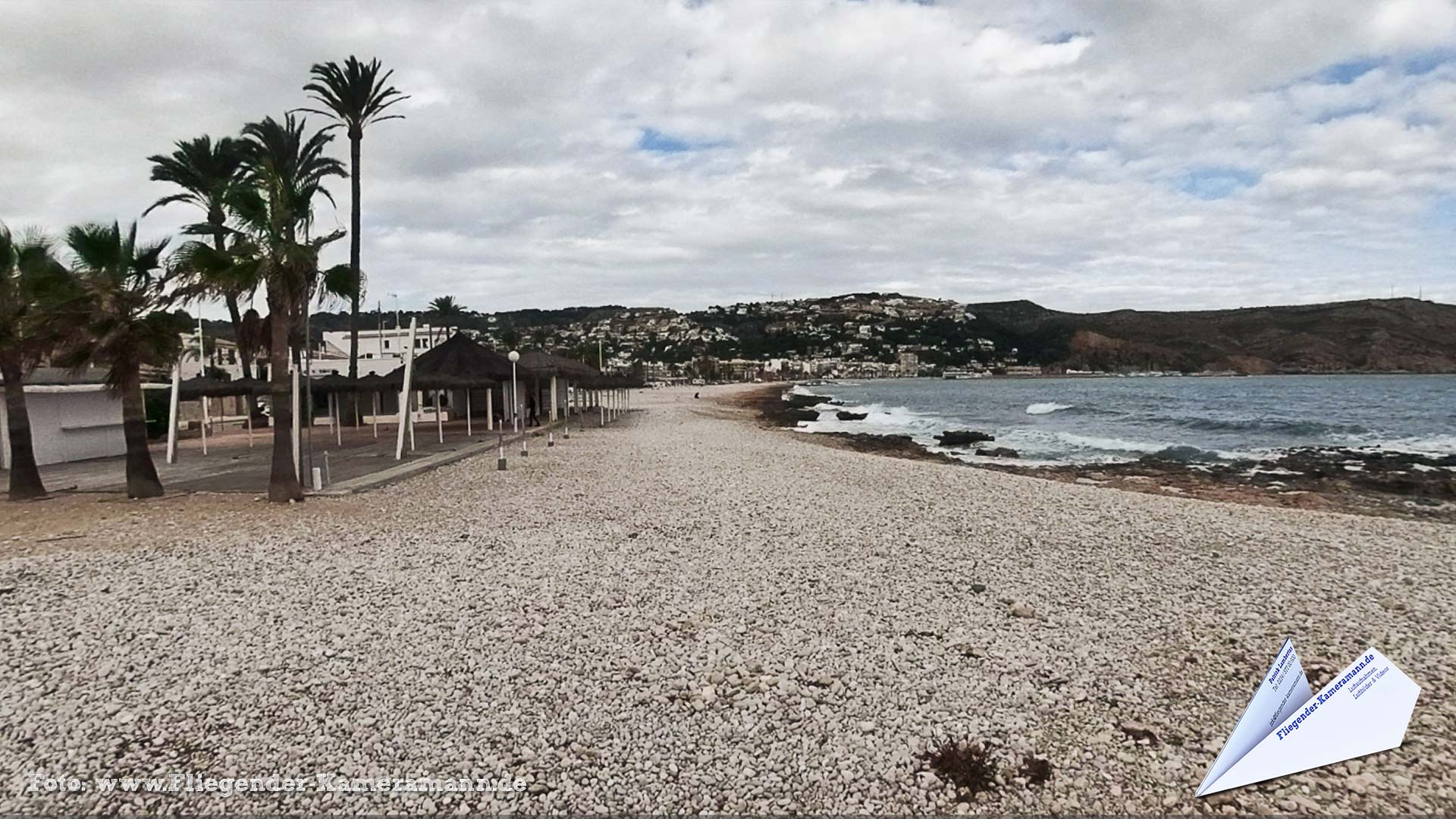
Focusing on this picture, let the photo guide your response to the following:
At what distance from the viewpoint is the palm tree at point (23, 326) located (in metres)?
10.1

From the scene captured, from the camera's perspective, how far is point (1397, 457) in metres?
20.7

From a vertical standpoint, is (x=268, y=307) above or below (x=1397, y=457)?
above

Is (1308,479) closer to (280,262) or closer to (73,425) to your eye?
(280,262)

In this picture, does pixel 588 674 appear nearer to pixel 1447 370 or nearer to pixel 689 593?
pixel 689 593

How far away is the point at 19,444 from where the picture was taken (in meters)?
10.9

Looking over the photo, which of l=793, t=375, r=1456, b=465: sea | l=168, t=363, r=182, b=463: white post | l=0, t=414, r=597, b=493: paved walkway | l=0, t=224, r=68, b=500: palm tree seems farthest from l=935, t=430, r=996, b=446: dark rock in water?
l=0, t=224, r=68, b=500: palm tree

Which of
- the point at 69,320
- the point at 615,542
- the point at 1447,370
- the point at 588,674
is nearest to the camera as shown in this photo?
the point at 588,674

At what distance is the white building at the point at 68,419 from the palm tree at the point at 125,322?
227 inches

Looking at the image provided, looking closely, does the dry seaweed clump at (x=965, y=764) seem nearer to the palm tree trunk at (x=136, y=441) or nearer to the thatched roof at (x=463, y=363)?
the palm tree trunk at (x=136, y=441)

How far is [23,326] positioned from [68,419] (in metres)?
7.72

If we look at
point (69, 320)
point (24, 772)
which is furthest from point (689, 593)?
point (69, 320)

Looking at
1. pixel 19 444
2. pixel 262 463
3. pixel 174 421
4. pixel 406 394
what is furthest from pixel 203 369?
pixel 19 444

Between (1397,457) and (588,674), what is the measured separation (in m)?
25.0

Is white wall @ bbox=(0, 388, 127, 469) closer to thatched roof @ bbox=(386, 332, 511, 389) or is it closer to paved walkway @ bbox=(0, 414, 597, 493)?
paved walkway @ bbox=(0, 414, 597, 493)
